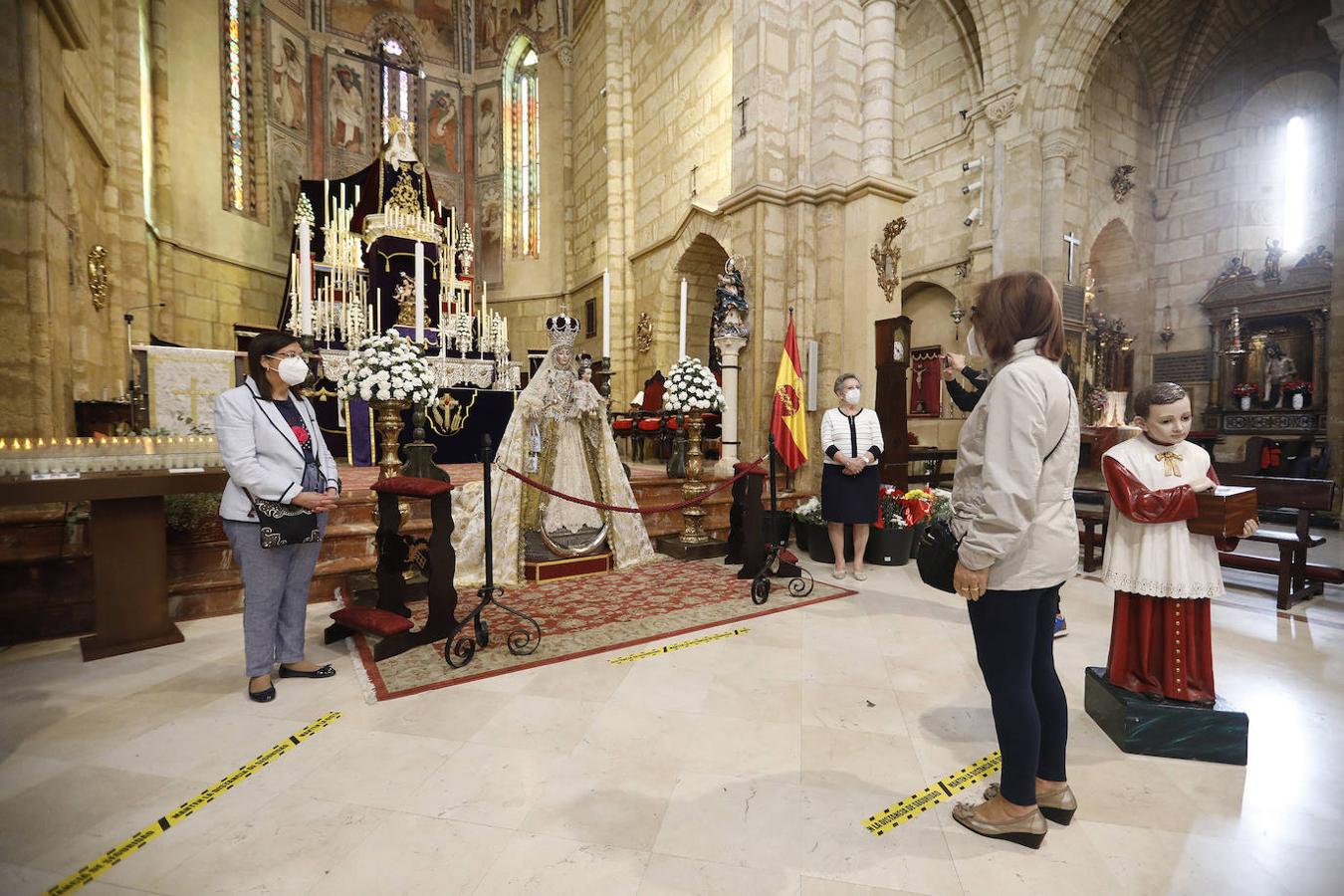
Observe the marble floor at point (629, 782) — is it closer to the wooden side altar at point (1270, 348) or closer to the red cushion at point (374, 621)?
the red cushion at point (374, 621)

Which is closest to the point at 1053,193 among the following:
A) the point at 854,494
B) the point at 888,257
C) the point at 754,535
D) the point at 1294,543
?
the point at 888,257

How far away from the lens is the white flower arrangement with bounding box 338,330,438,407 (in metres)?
5.19

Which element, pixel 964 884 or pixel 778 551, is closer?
pixel 964 884

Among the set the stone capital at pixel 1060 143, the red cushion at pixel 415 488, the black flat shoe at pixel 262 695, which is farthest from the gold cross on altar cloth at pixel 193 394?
the stone capital at pixel 1060 143

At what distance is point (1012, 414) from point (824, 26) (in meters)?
8.21

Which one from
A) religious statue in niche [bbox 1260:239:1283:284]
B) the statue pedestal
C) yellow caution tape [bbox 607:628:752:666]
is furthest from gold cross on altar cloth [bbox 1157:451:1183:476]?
religious statue in niche [bbox 1260:239:1283:284]

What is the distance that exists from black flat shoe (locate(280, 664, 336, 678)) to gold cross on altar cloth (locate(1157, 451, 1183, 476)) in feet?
14.2

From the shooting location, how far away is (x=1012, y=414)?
68.3 inches

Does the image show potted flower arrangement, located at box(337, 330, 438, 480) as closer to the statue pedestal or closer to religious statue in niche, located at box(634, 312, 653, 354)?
the statue pedestal

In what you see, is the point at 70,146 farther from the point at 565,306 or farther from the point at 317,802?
the point at 565,306

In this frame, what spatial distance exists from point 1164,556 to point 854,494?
2.76 m

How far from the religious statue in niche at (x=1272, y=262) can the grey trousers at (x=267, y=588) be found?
1838 cm

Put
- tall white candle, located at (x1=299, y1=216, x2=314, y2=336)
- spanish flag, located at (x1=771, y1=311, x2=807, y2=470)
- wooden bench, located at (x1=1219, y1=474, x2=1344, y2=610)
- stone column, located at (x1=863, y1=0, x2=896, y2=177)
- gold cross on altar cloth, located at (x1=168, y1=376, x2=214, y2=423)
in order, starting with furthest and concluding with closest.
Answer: stone column, located at (x1=863, y1=0, x2=896, y2=177) → tall white candle, located at (x1=299, y1=216, x2=314, y2=336) → spanish flag, located at (x1=771, y1=311, x2=807, y2=470) → gold cross on altar cloth, located at (x1=168, y1=376, x2=214, y2=423) → wooden bench, located at (x1=1219, y1=474, x2=1344, y2=610)

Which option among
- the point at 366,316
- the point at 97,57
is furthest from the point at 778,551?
the point at 97,57
